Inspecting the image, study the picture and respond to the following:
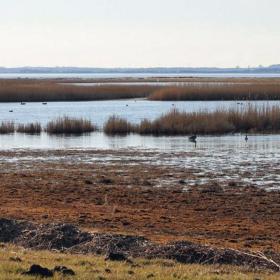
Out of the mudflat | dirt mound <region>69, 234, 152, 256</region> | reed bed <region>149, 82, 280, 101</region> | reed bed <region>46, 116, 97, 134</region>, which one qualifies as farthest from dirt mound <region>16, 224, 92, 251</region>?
reed bed <region>149, 82, 280, 101</region>

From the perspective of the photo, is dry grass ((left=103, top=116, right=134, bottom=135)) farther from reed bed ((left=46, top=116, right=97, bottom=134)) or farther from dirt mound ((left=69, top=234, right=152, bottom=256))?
dirt mound ((left=69, top=234, right=152, bottom=256))

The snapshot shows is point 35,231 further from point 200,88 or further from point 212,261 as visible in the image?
point 200,88

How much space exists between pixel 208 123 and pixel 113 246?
85.5 ft

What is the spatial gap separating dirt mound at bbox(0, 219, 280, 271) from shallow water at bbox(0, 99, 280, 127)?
28.3 meters

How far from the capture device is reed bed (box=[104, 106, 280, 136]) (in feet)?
117

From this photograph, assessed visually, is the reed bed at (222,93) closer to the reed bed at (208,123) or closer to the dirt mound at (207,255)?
the reed bed at (208,123)

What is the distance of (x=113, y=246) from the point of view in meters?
10.6

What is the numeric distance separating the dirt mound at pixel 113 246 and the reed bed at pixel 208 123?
23.6 metres

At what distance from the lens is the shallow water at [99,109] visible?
147 ft

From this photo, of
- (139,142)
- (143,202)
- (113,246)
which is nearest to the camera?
(113,246)

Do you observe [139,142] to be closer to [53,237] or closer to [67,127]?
[67,127]

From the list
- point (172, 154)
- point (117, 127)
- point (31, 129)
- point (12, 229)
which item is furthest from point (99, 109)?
point (12, 229)

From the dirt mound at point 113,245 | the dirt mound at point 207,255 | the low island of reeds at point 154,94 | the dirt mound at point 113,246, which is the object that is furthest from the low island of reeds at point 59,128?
the dirt mound at point 207,255

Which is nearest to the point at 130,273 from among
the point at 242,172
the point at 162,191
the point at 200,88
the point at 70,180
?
the point at 162,191
